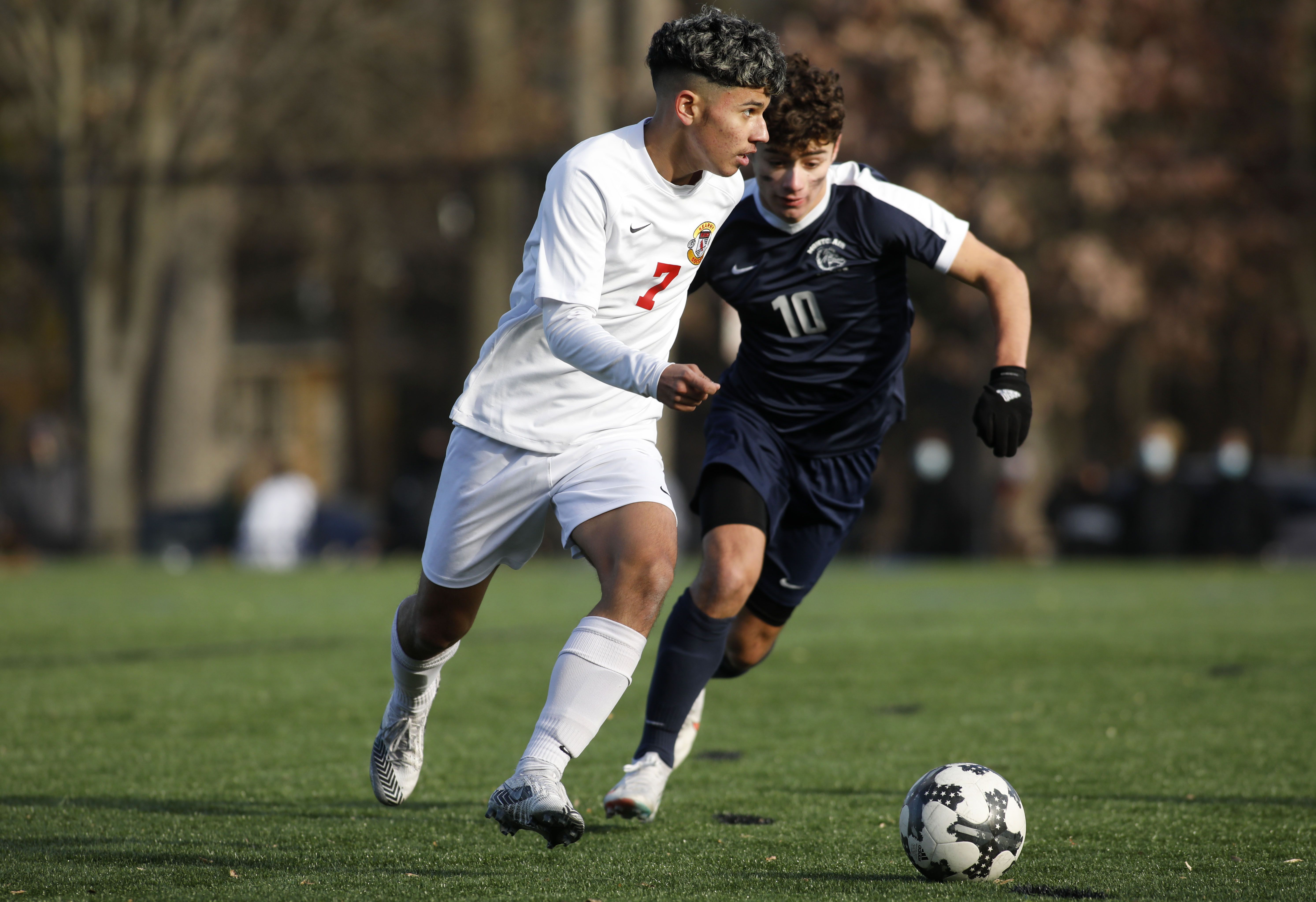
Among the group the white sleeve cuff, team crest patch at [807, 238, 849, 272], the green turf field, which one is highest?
the white sleeve cuff

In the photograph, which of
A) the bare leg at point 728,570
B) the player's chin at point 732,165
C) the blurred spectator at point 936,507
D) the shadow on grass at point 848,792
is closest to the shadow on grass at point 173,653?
the shadow on grass at point 848,792

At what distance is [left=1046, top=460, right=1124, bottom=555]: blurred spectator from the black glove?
13850 mm

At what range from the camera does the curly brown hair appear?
4.61m

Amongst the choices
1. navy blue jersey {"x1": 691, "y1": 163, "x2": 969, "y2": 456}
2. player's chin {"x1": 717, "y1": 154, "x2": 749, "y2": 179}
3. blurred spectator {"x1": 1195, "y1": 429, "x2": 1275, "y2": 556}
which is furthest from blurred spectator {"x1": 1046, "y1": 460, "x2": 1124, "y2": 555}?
player's chin {"x1": 717, "y1": 154, "x2": 749, "y2": 179}

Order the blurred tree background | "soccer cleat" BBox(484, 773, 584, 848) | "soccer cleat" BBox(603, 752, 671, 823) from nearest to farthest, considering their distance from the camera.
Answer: "soccer cleat" BBox(484, 773, 584, 848) < "soccer cleat" BBox(603, 752, 671, 823) < the blurred tree background

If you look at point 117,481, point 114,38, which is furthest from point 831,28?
point 117,481

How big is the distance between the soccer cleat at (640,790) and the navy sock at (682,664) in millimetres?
100

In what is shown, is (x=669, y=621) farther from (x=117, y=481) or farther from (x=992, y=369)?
(x=117, y=481)

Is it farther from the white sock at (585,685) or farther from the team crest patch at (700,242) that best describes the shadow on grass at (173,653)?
the team crest patch at (700,242)

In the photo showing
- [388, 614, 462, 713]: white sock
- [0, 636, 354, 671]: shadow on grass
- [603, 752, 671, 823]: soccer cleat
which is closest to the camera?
[603, 752, 671, 823]: soccer cleat

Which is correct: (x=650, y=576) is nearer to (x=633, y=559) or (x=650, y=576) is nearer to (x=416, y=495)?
(x=633, y=559)

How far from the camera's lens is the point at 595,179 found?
12.7ft

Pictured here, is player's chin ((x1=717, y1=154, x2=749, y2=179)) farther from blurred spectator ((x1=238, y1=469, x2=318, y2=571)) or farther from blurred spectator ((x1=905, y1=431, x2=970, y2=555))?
blurred spectator ((x1=905, y1=431, x2=970, y2=555))

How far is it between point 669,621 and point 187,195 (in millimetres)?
15953
